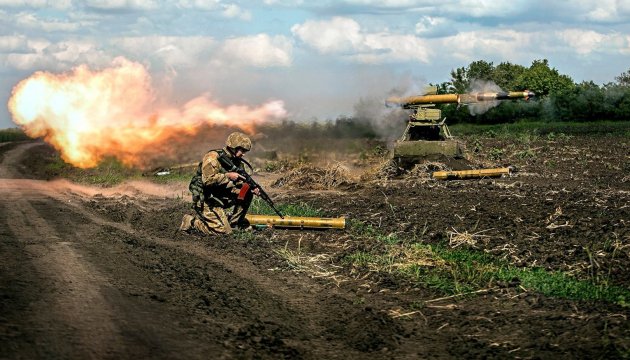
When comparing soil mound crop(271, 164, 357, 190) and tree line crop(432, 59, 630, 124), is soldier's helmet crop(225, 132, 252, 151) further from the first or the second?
tree line crop(432, 59, 630, 124)

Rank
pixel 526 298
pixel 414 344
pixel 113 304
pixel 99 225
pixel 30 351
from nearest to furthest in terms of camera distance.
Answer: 1. pixel 30 351
2. pixel 414 344
3. pixel 113 304
4. pixel 526 298
5. pixel 99 225

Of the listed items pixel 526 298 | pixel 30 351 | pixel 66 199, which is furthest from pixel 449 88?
pixel 30 351

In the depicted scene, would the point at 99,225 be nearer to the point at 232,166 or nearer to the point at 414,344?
the point at 232,166

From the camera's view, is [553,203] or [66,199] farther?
[66,199]

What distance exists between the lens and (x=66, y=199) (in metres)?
20.4

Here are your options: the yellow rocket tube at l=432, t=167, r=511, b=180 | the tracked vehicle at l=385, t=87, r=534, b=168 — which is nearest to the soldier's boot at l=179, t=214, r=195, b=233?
the yellow rocket tube at l=432, t=167, r=511, b=180

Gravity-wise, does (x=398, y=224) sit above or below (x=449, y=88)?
below

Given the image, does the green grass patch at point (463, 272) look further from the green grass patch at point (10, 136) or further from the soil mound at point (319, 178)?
the green grass patch at point (10, 136)

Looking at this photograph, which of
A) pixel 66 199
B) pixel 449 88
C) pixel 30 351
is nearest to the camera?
pixel 30 351

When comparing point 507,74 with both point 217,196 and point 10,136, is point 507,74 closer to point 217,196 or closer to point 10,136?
point 10,136

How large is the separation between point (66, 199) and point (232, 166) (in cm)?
839

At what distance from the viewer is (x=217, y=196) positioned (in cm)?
1421

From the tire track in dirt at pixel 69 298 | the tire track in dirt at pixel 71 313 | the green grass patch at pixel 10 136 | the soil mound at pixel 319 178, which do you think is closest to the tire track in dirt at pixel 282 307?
the tire track in dirt at pixel 71 313

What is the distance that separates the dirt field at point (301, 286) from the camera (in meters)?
7.49
